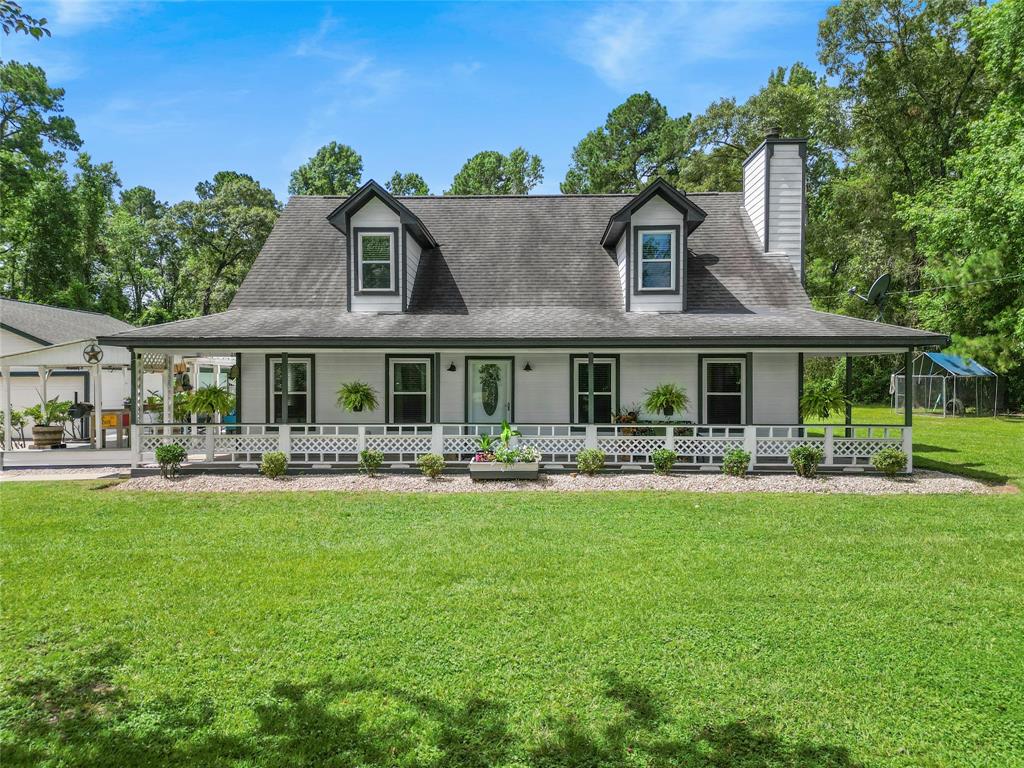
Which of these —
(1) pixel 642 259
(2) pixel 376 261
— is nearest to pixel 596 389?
(1) pixel 642 259

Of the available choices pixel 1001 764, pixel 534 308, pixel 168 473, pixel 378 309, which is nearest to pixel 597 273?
pixel 534 308

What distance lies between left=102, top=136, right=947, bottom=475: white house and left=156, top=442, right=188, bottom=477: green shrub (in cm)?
61

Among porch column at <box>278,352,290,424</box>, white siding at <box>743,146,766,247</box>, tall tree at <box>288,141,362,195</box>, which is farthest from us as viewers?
tall tree at <box>288,141,362,195</box>

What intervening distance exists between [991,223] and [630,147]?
2938 cm

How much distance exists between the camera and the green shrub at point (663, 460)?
12617mm

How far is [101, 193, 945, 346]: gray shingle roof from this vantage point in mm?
12750

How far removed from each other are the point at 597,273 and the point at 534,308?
7.83ft

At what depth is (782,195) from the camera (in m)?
16.4

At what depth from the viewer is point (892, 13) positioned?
28.5 metres

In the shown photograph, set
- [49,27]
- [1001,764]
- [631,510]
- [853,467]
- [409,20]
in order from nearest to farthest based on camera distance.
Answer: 1. [1001,764]
2. [49,27]
3. [409,20]
4. [631,510]
5. [853,467]

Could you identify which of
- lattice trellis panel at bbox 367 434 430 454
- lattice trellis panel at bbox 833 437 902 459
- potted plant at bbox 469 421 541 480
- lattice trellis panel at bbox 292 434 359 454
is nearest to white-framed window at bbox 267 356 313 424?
lattice trellis panel at bbox 292 434 359 454

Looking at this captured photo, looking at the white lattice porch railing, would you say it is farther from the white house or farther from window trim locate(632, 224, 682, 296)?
window trim locate(632, 224, 682, 296)

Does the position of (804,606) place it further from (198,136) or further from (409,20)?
(198,136)

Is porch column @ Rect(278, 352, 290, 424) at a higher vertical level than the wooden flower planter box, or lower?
higher
